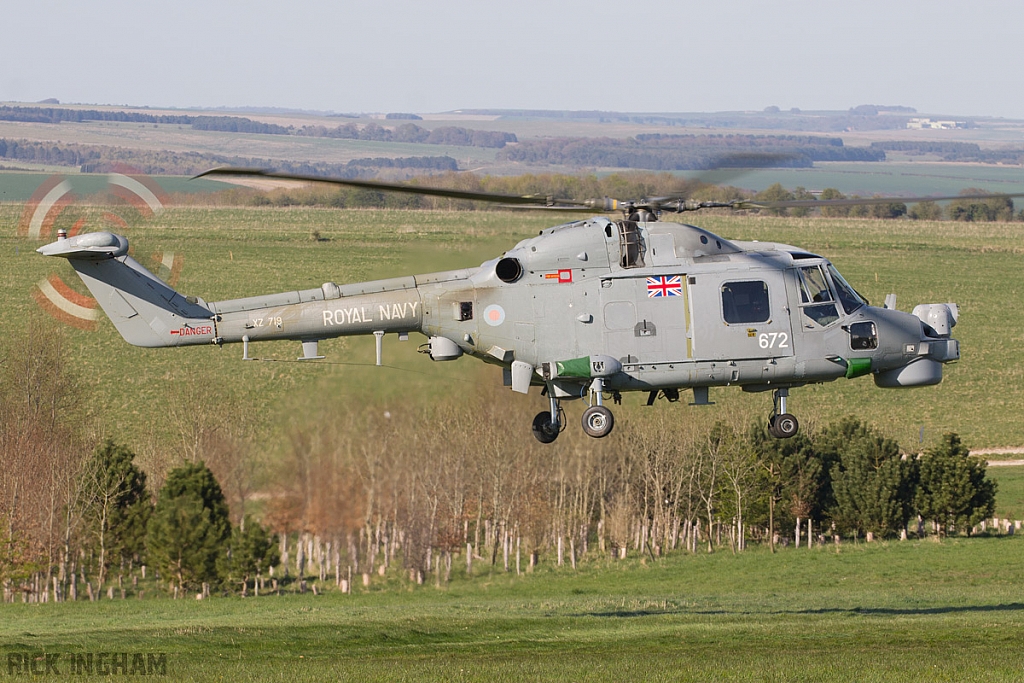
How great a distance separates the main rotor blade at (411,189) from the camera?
19.7 metres

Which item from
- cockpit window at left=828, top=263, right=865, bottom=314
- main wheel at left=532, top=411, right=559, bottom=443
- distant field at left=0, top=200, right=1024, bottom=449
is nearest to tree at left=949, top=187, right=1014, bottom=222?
distant field at left=0, top=200, right=1024, bottom=449

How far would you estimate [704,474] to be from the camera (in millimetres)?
68750

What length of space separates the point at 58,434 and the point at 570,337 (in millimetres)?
51259

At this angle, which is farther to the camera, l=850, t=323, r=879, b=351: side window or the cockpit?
l=850, t=323, r=879, b=351: side window

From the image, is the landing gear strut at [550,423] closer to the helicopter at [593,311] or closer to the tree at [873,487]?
the helicopter at [593,311]

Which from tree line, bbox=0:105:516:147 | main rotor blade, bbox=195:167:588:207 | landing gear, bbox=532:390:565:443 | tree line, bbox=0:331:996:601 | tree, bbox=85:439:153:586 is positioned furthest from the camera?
tree line, bbox=0:105:516:147

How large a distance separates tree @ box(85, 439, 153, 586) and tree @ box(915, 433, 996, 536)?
40.0m

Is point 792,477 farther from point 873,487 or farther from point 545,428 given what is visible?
point 545,428

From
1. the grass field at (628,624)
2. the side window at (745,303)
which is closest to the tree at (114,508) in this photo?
the grass field at (628,624)

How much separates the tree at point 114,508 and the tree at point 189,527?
105cm

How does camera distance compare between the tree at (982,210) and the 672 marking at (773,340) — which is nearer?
the 672 marking at (773,340)

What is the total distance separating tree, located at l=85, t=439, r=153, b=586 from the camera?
61.6 metres

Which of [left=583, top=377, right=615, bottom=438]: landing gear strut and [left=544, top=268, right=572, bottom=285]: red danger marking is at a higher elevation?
[left=544, top=268, right=572, bottom=285]: red danger marking

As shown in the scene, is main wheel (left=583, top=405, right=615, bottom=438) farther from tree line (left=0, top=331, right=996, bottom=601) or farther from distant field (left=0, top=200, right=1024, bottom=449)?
tree line (left=0, top=331, right=996, bottom=601)
